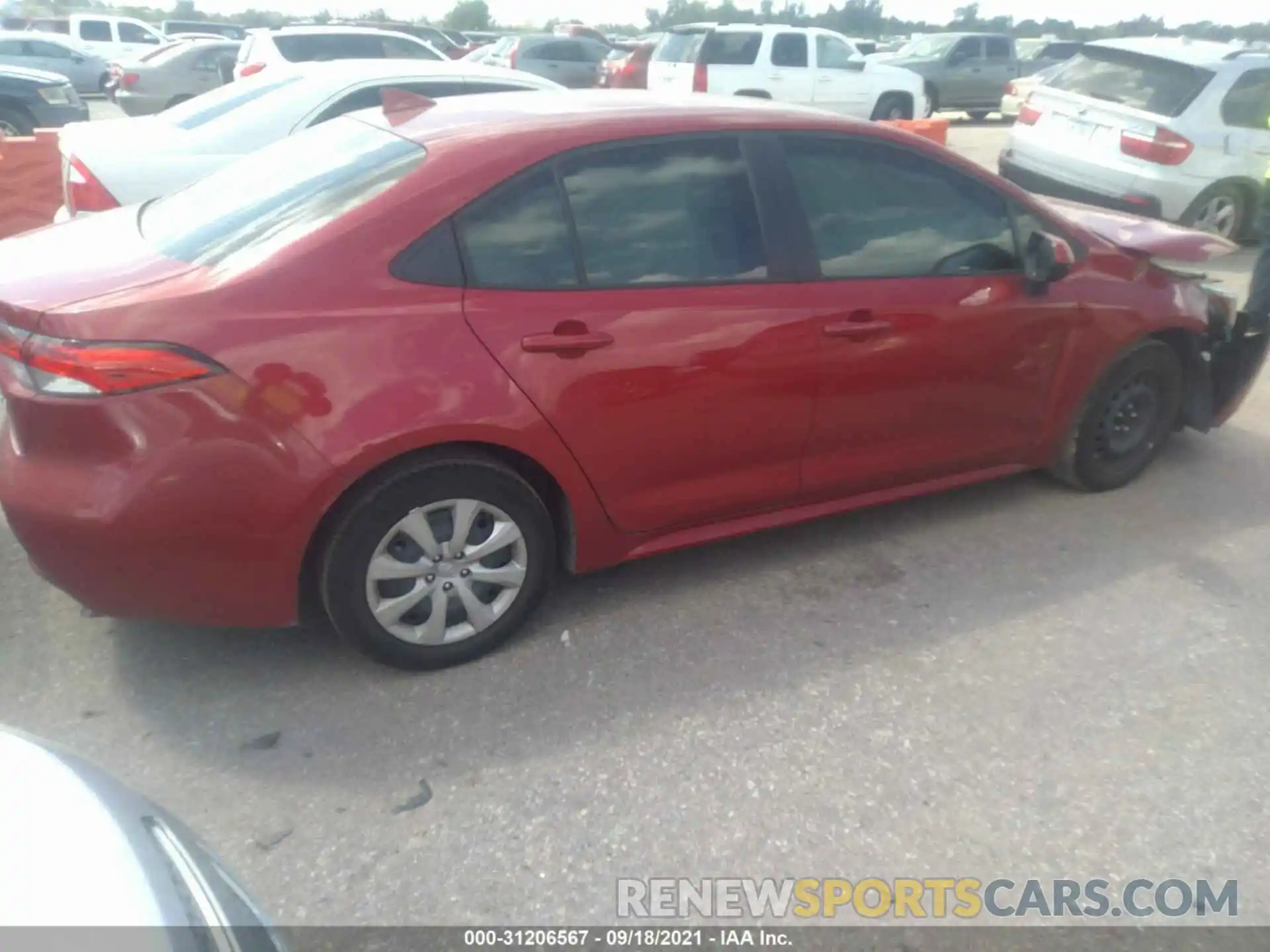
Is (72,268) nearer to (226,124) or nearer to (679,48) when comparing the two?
(226,124)

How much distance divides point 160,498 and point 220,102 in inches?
180

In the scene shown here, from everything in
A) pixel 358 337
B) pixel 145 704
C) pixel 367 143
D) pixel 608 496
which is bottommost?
pixel 145 704

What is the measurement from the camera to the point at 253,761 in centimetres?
287

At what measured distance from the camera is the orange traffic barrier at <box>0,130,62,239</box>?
7.58 metres

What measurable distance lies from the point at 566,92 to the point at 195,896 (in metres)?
3.18

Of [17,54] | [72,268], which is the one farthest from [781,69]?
[17,54]

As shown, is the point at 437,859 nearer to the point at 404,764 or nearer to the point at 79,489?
the point at 404,764

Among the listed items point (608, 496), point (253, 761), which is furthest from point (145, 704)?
point (608, 496)

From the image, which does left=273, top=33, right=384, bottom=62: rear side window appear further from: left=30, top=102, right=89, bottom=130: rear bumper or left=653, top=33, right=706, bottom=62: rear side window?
left=653, top=33, right=706, bottom=62: rear side window

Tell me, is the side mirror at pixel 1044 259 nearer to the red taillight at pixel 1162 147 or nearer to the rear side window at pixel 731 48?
the red taillight at pixel 1162 147

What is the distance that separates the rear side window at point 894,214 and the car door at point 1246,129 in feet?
20.8

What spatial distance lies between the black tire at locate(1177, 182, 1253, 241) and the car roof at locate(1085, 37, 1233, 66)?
1.05 meters

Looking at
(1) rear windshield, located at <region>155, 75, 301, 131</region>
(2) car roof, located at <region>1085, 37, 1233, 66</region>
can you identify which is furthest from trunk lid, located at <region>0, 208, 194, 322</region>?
(2) car roof, located at <region>1085, 37, 1233, 66</region>

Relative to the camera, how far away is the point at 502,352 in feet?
9.95
